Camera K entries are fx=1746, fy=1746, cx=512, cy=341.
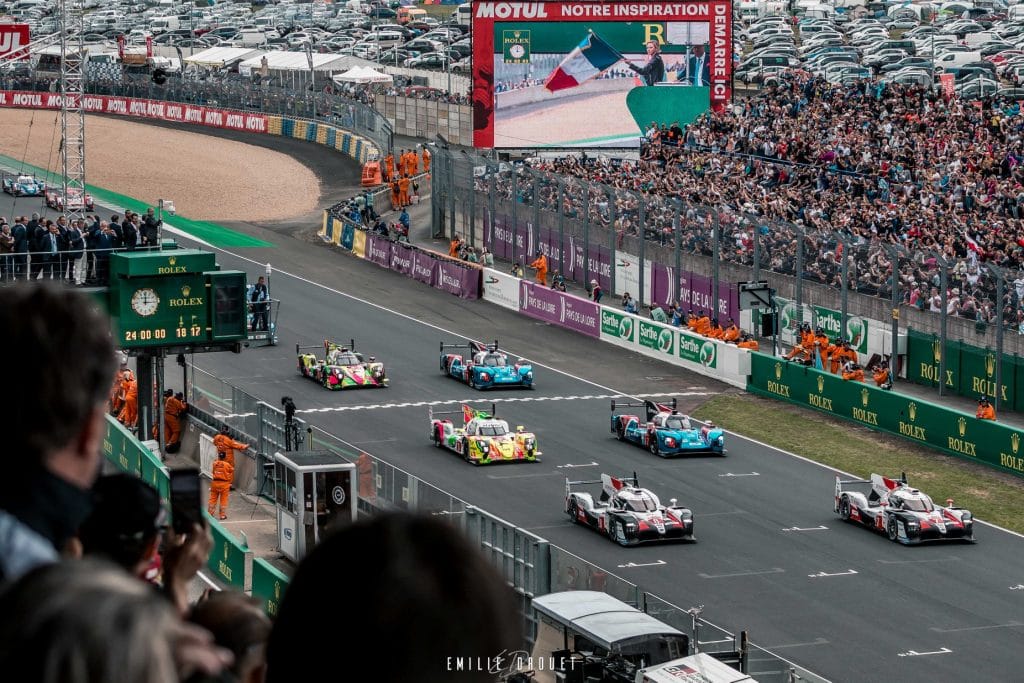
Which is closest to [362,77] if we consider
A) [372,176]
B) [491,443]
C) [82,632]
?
[372,176]

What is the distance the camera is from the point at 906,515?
2928cm

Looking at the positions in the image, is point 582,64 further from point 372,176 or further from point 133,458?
point 133,458

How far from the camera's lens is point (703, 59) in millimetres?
60312

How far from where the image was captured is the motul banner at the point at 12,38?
55688 mm

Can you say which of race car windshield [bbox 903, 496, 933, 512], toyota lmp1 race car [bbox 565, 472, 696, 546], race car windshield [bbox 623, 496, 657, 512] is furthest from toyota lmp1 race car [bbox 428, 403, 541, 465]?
race car windshield [bbox 903, 496, 933, 512]

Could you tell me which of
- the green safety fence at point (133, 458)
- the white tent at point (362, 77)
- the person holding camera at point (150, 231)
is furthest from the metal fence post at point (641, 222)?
the white tent at point (362, 77)

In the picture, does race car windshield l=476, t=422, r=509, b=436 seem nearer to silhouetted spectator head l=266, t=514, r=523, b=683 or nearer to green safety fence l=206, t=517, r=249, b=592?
green safety fence l=206, t=517, r=249, b=592

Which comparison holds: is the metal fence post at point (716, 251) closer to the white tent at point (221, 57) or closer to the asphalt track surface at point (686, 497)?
the asphalt track surface at point (686, 497)

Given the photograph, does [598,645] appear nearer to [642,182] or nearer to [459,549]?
[459,549]

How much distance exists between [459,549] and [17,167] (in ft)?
242

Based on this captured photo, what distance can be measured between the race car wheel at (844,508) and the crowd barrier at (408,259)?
23253 millimetres

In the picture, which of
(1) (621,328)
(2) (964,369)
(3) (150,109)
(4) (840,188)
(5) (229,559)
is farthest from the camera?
(3) (150,109)

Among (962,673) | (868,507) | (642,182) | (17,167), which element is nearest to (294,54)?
(17,167)

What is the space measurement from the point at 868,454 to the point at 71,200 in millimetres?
29603
